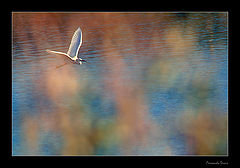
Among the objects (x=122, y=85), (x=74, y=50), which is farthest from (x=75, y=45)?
(x=122, y=85)

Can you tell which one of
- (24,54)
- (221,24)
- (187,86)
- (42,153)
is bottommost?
(42,153)

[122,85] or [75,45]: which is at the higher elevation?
[75,45]

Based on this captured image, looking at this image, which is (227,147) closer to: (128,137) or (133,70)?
(128,137)

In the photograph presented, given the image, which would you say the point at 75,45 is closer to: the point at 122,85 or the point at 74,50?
the point at 74,50

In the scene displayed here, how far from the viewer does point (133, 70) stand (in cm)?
231

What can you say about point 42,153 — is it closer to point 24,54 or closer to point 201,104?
point 24,54

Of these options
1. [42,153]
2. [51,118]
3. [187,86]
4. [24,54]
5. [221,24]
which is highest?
[221,24]

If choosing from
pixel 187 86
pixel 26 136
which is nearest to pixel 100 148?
pixel 26 136

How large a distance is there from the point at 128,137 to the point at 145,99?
1.08 ft

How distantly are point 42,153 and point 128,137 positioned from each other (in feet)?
2.27

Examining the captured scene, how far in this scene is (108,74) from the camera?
7.57 ft

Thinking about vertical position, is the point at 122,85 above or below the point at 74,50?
below

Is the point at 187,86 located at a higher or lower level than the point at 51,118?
higher

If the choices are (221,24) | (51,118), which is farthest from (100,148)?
(221,24)
